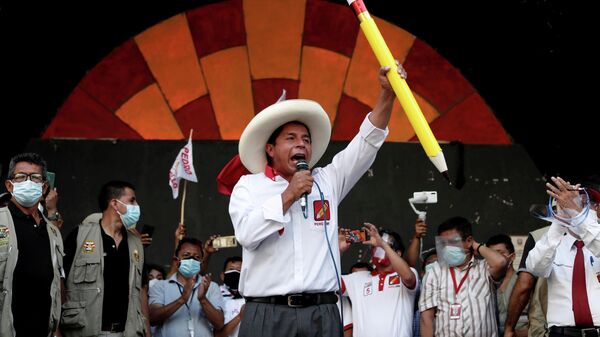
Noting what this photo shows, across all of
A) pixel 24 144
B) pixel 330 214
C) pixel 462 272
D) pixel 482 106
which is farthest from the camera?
pixel 482 106

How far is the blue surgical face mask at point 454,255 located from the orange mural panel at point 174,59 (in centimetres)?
304

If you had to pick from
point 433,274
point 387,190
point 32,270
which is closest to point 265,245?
point 32,270

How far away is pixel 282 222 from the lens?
4676 mm

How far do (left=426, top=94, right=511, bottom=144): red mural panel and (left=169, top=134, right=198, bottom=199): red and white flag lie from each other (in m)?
2.37

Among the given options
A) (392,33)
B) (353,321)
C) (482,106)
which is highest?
(392,33)

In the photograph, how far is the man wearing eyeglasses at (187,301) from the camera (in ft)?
23.8

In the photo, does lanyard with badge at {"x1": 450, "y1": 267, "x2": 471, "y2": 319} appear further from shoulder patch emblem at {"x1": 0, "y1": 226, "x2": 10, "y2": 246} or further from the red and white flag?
shoulder patch emblem at {"x1": 0, "y1": 226, "x2": 10, "y2": 246}

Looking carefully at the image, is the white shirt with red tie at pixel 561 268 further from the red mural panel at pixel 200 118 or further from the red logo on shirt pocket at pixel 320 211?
the red mural panel at pixel 200 118

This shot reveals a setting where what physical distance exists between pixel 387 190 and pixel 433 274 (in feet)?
7.09

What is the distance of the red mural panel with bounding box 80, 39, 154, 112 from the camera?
8.86 meters

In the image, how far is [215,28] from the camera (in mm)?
9023

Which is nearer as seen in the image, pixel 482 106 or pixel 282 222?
pixel 282 222

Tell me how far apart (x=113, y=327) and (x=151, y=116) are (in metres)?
2.80

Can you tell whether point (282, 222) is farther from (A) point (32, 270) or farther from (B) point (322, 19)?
(B) point (322, 19)
